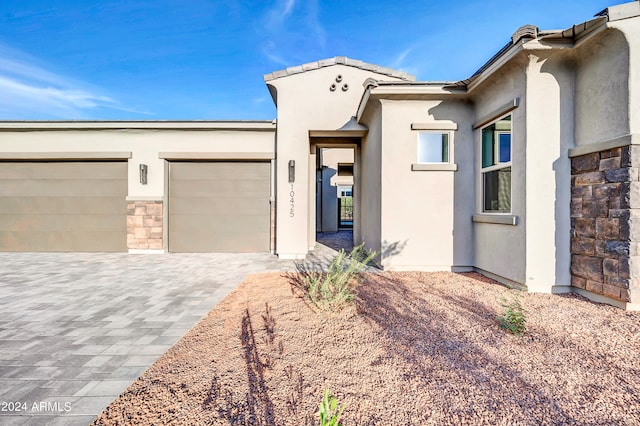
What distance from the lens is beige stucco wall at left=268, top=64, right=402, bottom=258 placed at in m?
7.79

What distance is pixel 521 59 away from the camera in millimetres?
4492

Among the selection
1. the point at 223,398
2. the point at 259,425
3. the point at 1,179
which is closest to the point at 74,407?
the point at 223,398

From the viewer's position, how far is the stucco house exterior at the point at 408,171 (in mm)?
4000

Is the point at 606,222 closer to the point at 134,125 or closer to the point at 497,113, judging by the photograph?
the point at 497,113

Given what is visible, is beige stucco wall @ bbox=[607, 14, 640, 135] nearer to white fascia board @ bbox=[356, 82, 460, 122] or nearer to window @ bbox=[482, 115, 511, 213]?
window @ bbox=[482, 115, 511, 213]

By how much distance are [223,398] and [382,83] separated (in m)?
6.17

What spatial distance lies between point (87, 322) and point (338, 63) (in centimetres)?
813

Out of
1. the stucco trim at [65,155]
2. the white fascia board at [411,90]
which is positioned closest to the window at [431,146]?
the white fascia board at [411,90]

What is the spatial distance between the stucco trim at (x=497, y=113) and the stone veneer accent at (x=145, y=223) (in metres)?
9.08

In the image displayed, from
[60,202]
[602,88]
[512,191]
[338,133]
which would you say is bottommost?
[60,202]

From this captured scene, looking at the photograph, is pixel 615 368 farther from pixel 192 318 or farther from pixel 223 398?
pixel 192 318

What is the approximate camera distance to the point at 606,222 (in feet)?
12.8

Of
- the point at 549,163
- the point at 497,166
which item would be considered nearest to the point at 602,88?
the point at 549,163

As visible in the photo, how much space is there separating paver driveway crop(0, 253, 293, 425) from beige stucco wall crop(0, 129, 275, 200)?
285 cm
